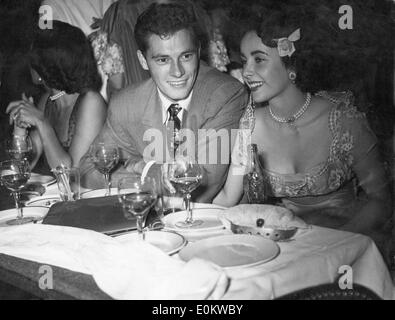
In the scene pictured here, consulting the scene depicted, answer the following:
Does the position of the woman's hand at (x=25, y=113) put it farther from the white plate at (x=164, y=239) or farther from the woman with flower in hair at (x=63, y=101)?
the white plate at (x=164, y=239)

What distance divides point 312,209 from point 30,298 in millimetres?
1184

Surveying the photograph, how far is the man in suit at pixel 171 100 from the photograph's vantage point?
6.70 feet

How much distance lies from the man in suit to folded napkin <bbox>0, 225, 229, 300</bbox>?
2.81 feet

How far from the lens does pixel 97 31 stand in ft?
7.09

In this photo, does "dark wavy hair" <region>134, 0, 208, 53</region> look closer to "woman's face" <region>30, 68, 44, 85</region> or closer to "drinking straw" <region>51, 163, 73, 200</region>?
"woman's face" <region>30, 68, 44, 85</region>

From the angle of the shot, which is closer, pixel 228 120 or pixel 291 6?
pixel 291 6

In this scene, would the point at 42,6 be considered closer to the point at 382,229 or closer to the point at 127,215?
the point at 127,215

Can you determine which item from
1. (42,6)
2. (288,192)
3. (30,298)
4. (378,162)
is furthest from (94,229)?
(42,6)

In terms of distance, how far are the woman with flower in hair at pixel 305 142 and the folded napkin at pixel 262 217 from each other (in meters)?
0.62

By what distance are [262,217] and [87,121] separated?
128cm

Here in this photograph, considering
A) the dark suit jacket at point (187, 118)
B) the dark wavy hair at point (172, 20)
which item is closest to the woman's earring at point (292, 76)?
the dark suit jacket at point (187, 118)

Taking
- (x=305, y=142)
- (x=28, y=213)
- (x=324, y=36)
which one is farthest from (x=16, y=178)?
(x=324, y=36)

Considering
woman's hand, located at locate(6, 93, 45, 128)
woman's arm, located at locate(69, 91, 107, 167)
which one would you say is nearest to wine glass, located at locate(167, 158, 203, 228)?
woman's arm, located at locate(69, 91, 107, 167)

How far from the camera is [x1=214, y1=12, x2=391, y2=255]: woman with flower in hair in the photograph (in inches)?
73.9
